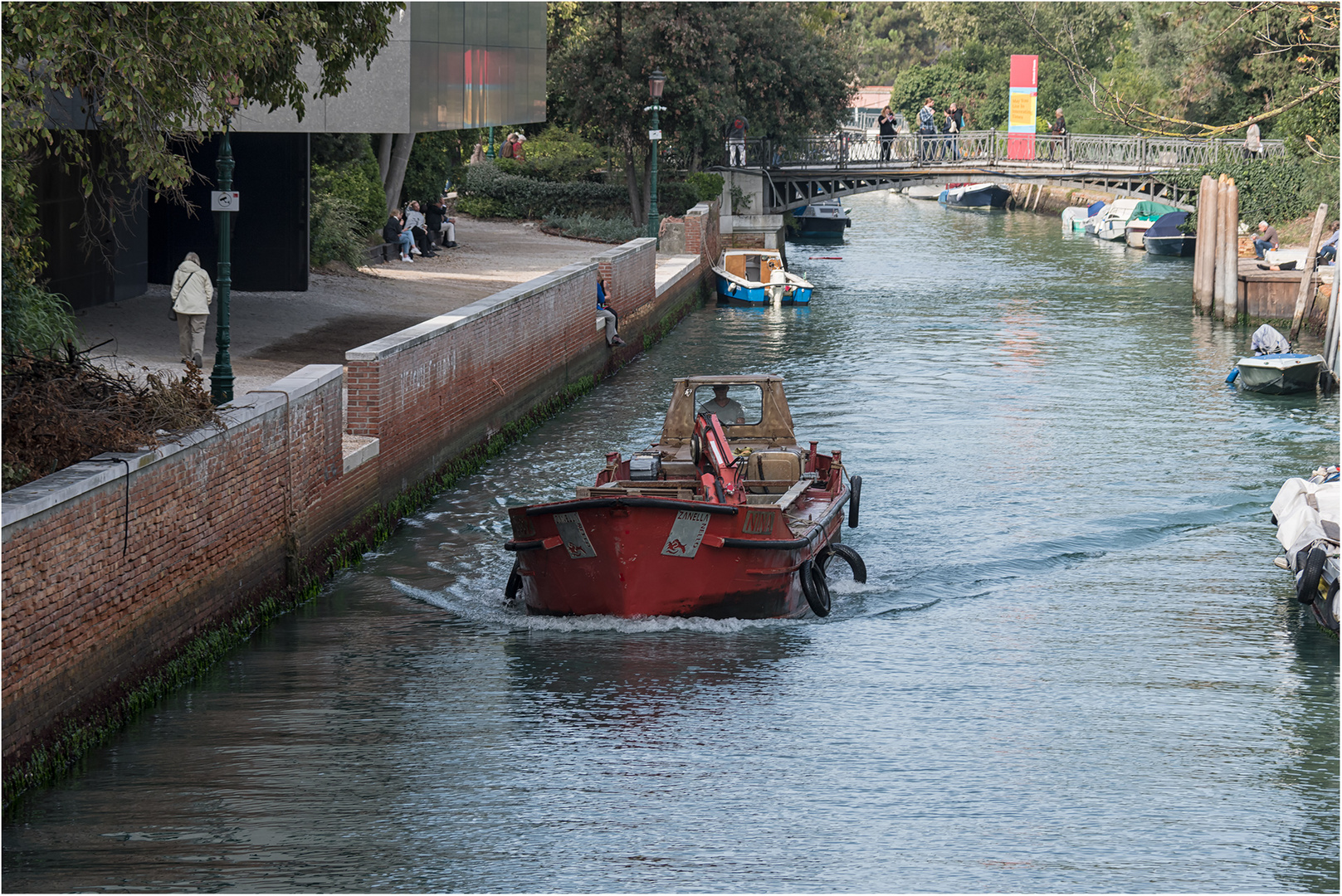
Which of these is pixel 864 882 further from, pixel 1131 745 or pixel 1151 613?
pixel 1151 613

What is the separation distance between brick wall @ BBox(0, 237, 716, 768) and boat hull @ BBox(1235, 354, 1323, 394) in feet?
43.7

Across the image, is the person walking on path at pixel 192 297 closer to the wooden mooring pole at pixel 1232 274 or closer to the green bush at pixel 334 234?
the green bush at pixel 334 234

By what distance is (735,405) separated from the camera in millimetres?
19062

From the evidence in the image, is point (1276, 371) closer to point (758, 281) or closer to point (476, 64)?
point (476, 64)

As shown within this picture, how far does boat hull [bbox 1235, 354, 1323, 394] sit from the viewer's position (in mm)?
28438

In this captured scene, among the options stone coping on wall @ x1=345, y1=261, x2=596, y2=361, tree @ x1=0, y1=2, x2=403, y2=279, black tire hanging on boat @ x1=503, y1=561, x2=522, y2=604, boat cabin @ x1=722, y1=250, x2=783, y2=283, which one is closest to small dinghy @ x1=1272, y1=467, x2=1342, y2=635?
black tire hanging on boat @ x1=503, y1=561, x2=522, y2=604

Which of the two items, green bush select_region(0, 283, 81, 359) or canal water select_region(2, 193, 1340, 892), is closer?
canal water select_region(2, 193, 1340, 892)

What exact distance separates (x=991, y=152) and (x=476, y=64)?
3050 cm

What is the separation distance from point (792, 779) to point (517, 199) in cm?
4141

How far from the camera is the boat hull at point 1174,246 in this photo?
56875 millimetres

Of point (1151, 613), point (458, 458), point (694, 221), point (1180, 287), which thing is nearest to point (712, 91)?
point (694, 221)

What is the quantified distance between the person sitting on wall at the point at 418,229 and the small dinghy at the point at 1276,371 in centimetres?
1925

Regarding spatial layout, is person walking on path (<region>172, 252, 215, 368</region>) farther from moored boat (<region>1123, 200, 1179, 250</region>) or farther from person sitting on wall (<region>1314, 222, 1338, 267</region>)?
moored boat (<region>1123, 200, 1179, 250</region>)

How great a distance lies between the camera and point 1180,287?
4684 centimetres
